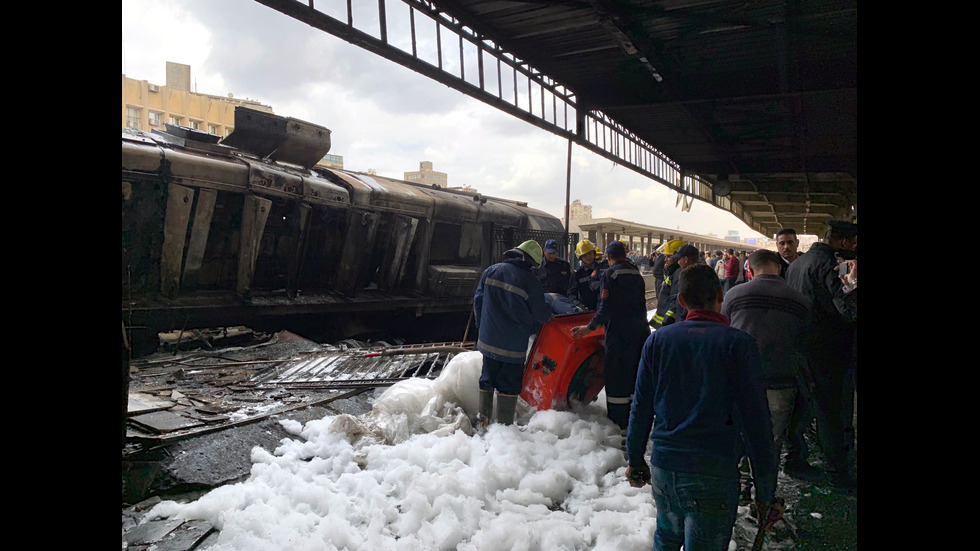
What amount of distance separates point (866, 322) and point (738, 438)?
44.7 inches

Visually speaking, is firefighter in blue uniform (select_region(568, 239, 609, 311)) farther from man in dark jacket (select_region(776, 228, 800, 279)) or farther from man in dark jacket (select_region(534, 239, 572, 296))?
man in dark jacket (select_region(776, 228, 800, 279))

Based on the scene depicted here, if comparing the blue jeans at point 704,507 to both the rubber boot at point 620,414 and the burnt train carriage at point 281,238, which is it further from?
the burnt train carriage at point 281,238

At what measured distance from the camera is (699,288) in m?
2.17

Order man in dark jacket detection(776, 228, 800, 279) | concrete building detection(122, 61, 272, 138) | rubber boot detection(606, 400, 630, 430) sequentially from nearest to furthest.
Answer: rubber boot detection(606, 400, 630, 430), man in dark jacket detection(776, 228, 800, 279), concrete building detection(122, 61, 272, 138)

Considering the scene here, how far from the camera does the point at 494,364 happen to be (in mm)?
4477

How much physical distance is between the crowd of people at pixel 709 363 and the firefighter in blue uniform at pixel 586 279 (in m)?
0.02

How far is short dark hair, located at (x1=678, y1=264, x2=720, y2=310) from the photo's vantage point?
217 cm

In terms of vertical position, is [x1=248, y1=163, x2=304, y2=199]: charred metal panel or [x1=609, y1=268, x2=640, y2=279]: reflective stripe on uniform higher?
[x1=248, y1=163, x2=304, y2=199]: charred metal panel

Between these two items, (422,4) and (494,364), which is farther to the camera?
(422,4)

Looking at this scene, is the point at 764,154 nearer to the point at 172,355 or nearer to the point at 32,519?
the point at 172,355

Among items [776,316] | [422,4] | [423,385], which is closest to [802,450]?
[776,316]

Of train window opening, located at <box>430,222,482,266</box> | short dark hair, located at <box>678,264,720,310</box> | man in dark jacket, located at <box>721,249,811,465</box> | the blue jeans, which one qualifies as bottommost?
the blue jeans

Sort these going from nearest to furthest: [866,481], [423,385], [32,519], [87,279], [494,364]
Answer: [32,519] < [87,279] < [866,481] < [494,364] < [423,385]

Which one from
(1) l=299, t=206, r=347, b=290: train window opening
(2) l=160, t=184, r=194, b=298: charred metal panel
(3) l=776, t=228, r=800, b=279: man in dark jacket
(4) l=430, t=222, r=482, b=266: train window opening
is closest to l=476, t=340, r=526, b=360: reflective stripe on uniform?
(3) l=776, t=228, r=800, b=279: man in dark jacket
